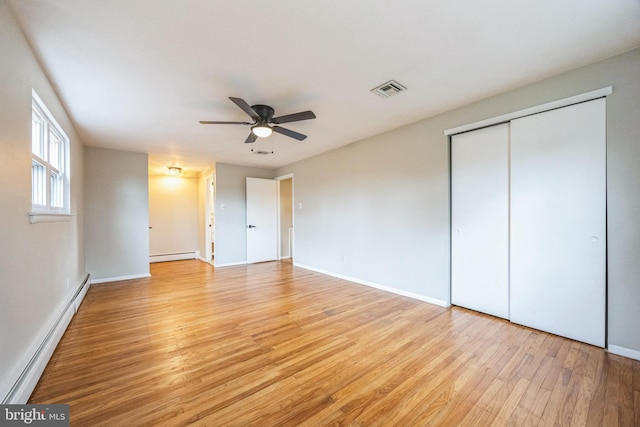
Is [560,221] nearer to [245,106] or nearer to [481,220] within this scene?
[481,220]

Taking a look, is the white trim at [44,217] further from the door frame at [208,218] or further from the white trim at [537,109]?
the white trim at [537,109]

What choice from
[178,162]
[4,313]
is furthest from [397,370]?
[178,162]

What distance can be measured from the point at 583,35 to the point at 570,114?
74 centimetres

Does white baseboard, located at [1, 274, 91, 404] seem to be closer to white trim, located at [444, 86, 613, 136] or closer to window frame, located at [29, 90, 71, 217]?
window frame, located at [29, 90, 71, 217]

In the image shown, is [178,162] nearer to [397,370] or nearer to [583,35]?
[397,370]

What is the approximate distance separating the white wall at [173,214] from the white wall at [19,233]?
4.76 metres

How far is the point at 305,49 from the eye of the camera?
1969mm

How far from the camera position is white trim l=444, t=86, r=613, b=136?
2.18 meters

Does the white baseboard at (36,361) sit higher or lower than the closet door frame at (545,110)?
lower

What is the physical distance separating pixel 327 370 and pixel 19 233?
7.79 feet

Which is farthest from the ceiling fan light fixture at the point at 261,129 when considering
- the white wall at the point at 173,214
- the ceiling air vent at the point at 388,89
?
the white wall at the point at 173,214

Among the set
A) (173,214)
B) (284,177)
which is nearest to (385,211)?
(284,177)

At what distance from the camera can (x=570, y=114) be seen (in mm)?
2344

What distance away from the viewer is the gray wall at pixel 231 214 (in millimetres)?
5895
